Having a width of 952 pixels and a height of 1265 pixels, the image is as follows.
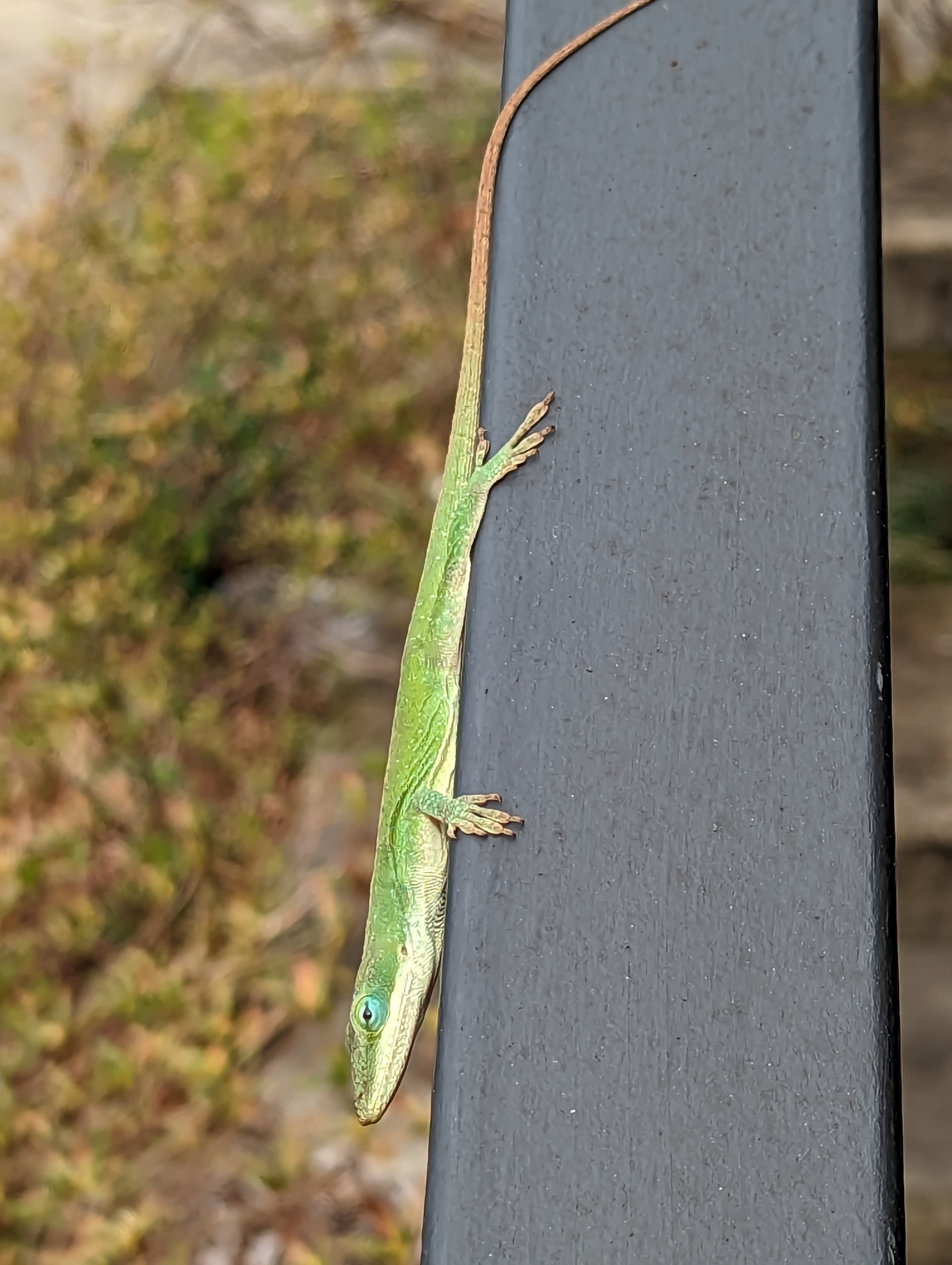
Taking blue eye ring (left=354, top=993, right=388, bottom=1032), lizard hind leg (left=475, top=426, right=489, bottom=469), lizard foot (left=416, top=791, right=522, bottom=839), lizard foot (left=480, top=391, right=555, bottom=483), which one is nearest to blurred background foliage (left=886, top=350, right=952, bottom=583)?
blue eye ring (left=354, top=993, right=388, bottom=1032)

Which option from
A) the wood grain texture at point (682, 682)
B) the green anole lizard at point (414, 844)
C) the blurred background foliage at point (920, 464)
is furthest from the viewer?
the blurred background foliage at point (920, 464)

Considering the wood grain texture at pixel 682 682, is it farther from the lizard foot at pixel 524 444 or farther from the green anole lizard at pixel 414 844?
the green anole lizard at pixel 414 844

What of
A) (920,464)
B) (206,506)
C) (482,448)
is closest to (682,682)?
(482,448)

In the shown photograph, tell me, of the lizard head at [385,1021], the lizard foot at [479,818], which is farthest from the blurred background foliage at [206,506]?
the lizard foot at [479,818]

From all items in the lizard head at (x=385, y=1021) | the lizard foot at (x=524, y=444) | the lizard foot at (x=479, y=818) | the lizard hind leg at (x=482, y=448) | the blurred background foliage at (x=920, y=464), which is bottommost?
the lizard head at (x=385, y=1021)

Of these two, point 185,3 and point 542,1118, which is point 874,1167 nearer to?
point 542,1118

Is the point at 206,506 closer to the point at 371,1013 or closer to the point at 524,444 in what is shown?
the point at 371,1013

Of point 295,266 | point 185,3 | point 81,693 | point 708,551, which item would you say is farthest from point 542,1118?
point 185,3
